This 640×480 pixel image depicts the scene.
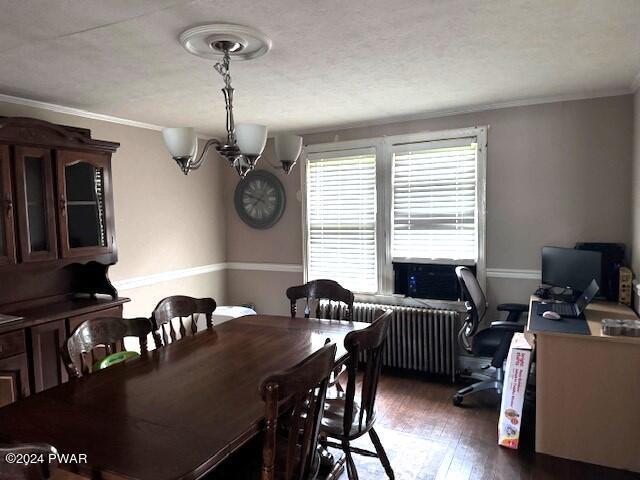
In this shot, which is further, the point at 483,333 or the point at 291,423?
the point at 483,333

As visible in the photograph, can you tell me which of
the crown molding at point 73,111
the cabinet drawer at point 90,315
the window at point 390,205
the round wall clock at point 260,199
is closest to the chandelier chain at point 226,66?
the crown molding at point 73,111

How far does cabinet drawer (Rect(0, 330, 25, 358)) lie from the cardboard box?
2.98 meters

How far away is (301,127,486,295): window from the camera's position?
380cm

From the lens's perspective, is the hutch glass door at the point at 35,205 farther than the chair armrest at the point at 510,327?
No

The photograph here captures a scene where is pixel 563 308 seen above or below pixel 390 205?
below

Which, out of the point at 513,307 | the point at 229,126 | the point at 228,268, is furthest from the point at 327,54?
the point at 228,268

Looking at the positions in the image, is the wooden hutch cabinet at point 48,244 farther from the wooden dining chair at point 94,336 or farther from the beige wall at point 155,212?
the wooden dining chair at point 94,336

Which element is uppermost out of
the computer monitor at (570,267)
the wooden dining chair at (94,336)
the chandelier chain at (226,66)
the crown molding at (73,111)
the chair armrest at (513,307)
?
the crown molding at (73,111)

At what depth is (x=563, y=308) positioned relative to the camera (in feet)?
9.99

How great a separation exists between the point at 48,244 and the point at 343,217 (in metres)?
2.55

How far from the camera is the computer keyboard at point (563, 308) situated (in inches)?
115

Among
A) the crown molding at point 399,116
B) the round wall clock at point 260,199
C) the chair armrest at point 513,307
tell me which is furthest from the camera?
the round wall clock at point 260,199

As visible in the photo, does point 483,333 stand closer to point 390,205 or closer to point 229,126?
point 390,205

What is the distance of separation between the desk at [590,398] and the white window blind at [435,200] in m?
1.36
